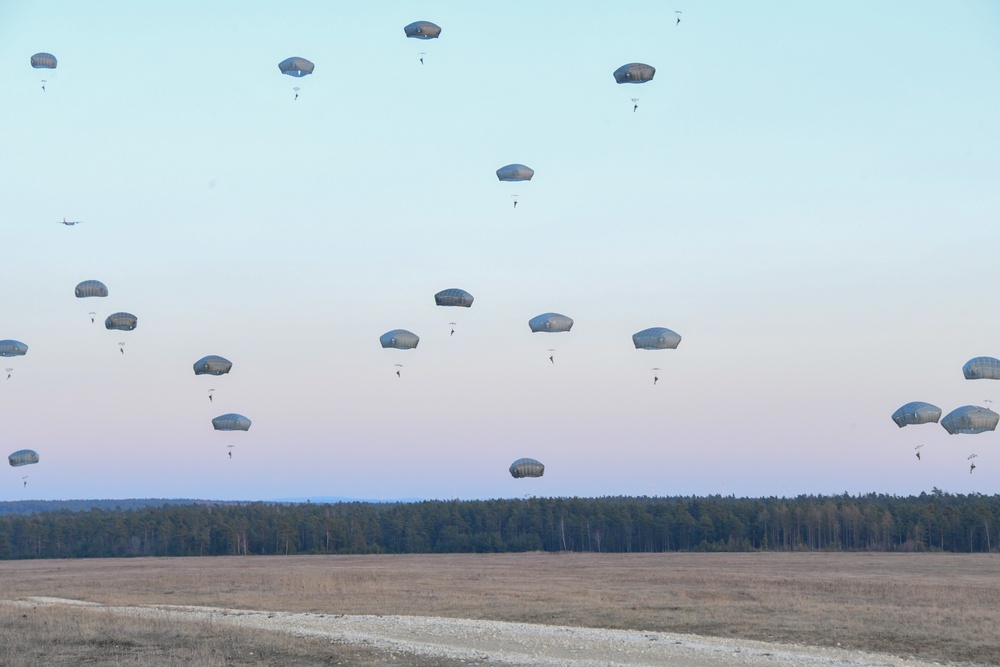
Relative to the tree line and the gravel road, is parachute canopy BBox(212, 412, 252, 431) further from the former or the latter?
the tree line

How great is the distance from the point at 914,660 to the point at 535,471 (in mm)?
54598

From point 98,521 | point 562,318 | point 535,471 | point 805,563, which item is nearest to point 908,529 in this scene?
point 805,563

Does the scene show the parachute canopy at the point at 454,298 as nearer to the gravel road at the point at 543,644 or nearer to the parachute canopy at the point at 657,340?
the parachute canopy at the point at 657,340

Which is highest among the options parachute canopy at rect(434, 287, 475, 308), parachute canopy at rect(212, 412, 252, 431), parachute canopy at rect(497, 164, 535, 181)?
parachute canopy at rect(497, 164, 535, 181)

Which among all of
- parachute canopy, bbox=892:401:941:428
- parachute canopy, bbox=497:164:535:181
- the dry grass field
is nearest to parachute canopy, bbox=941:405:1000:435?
parachute canopy, bbox=892:401:941:428

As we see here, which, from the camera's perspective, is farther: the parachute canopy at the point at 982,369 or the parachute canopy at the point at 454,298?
the parachute canopy at the point at 454,298

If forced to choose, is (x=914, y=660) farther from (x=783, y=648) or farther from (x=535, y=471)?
(x=535, y=471)

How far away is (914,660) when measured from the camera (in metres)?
28.1

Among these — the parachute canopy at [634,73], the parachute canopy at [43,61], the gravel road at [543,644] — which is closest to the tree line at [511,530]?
the parachute canopy at [634,73]

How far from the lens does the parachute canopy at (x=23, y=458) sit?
258ft

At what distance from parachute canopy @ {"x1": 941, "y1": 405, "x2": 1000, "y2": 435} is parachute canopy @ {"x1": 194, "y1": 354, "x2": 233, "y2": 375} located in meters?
45.9

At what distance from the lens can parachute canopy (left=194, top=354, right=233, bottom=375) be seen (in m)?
69.7

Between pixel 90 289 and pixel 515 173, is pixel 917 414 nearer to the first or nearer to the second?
pixel 515 173

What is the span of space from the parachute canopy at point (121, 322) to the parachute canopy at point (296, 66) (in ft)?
64.3
